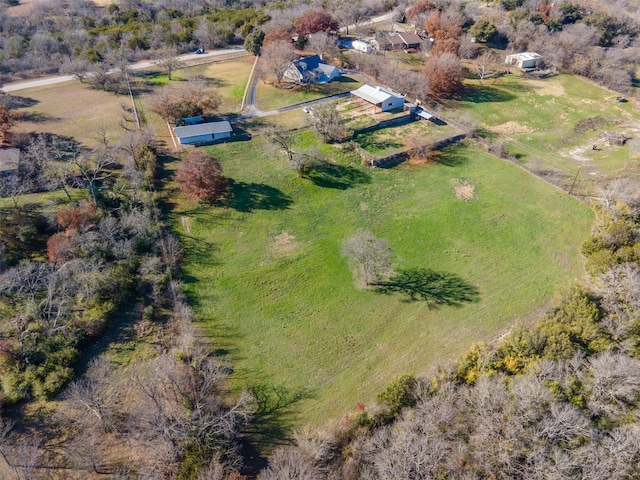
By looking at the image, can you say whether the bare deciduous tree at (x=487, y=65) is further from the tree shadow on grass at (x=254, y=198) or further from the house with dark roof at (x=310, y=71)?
the tree shadow on grass at (x=254, y=198)

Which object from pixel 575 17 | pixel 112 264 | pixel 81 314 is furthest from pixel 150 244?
pixel 575 17

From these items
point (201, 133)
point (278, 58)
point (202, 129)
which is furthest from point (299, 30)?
point (201, 133)

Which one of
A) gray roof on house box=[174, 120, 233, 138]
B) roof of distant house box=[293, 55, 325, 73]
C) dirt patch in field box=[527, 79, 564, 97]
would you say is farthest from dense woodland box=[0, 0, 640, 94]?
gray roof on house box=[174, 120, 233, 138]

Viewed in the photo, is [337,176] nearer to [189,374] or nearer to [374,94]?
[374,94]

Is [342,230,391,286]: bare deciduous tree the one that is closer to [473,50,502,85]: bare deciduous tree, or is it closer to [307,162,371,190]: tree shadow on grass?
[307,162,371,190]: tree shadow on grass

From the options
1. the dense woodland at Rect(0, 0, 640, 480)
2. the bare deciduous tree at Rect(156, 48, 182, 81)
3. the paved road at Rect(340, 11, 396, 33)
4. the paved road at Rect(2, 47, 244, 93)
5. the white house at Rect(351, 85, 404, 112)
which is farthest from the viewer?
the paved road at Rect(340, 11, 396, 33)

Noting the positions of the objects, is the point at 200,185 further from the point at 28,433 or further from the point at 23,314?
the point at 28,433
